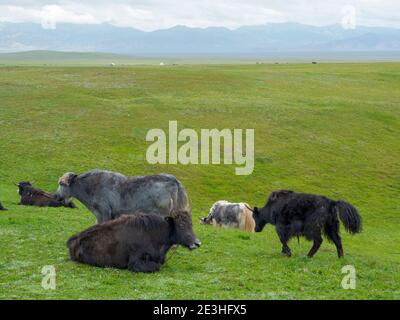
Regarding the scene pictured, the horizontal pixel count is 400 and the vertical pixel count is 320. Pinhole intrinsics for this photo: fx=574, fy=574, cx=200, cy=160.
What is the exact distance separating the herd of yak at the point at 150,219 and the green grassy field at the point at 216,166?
1.66 ft

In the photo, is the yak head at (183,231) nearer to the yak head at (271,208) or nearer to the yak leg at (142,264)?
the yak leg at (142,264)

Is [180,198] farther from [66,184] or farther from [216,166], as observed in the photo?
[216,166]

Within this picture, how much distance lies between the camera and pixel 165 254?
15781 mm

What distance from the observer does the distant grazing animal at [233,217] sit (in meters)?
27.1

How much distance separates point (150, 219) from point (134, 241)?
2.62 feet

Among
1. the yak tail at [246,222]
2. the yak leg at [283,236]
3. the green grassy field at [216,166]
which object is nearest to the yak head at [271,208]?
the yak leg at [283,236]

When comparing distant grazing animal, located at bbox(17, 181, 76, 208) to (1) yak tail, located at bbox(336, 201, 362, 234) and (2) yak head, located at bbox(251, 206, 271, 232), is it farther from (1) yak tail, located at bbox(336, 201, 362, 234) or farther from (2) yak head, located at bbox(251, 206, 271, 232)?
(1) yak tail, located at bbox(336, 201, 362, 234)

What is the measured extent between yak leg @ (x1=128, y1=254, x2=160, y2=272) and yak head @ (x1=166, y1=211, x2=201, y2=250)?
0.92 m

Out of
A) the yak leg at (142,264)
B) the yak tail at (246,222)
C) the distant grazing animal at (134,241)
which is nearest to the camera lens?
the yak leg at (142,264)

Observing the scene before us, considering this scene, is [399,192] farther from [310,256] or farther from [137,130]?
[310,256]
